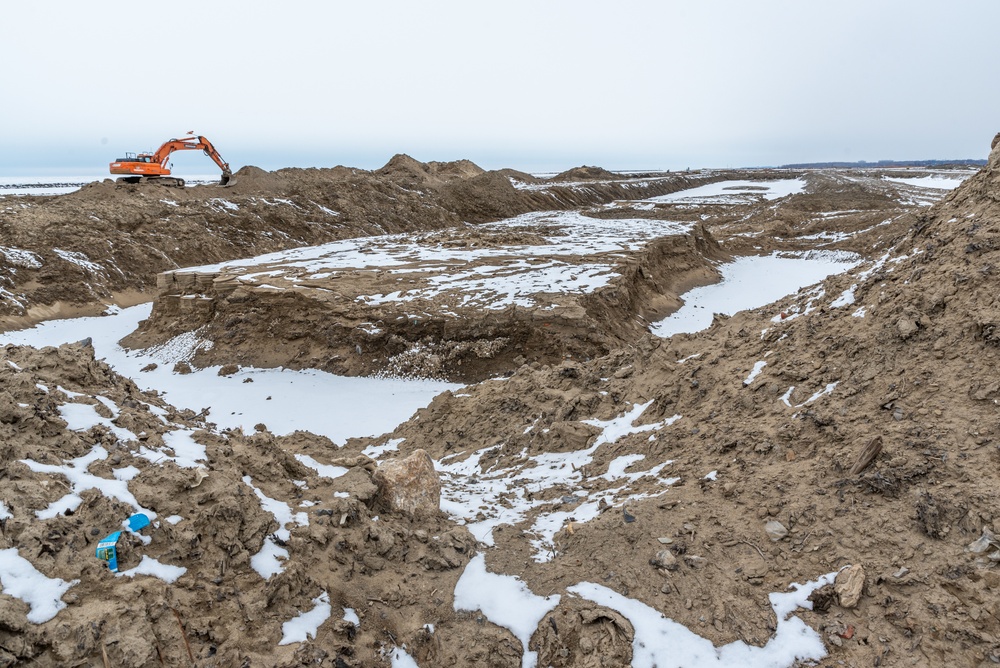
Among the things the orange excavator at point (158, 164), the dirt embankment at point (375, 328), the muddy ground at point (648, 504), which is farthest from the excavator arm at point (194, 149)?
the muddy ground at point (648, 504)

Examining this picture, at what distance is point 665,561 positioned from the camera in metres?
3.77

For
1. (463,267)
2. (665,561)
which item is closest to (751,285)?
(463,267)

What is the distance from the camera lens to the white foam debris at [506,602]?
3.54 metres

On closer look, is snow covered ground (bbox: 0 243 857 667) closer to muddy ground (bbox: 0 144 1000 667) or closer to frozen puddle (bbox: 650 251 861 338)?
muddy ground (bbox: 0 144 1000 667)

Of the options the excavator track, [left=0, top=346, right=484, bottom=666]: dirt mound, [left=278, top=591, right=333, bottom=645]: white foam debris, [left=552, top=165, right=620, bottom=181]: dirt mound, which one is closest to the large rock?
[left=0, top=346, right=484, bottom=666]: dirt mound

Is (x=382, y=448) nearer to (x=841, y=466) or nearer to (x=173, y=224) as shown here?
(x=841, y=466)

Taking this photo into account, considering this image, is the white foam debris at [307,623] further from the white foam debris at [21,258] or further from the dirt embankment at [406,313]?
the white foam debris at [21,258]

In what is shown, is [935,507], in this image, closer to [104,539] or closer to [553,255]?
[104,539]

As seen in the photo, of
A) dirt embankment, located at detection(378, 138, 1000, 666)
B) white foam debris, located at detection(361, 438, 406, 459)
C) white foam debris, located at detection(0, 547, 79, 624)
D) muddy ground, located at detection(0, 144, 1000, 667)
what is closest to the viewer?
white foam debris, located at detection(0, 547, 79, 624)

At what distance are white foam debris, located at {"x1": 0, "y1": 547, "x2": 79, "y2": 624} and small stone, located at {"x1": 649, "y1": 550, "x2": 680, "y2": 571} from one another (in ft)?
12.0

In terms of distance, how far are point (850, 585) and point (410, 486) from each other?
3481mm

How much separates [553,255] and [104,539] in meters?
15.0

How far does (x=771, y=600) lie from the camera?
11.2 feet

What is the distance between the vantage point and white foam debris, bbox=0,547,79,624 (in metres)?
2.71
